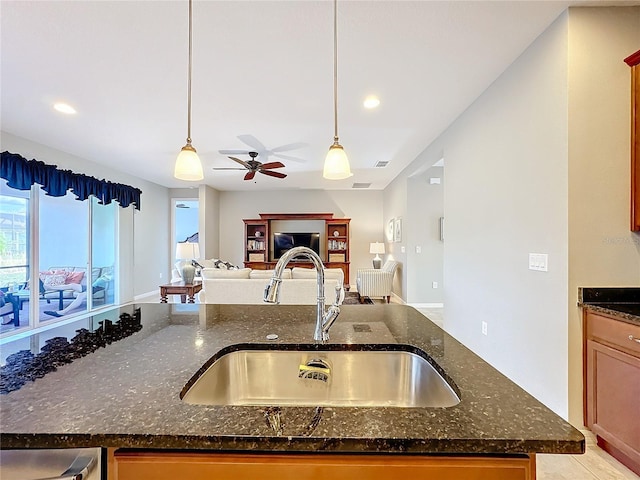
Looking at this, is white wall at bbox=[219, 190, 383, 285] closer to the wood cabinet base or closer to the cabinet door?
the cabinet door

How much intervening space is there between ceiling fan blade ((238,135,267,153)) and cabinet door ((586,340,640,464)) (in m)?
3.86

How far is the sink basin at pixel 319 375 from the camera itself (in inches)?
42.2

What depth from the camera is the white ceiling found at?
6.37ft

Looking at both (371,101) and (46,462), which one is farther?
(371,101)

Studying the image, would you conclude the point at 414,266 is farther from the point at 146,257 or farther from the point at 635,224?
the point at 146,257

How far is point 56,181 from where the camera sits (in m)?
4.54

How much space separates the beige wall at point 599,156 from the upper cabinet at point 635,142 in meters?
0.04

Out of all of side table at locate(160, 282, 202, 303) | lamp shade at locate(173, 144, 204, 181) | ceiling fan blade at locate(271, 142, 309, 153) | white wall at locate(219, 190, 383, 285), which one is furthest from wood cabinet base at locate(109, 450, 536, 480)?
white wall at locate(219, 190, 383, 285)

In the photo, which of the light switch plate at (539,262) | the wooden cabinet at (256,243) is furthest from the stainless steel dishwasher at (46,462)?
the wooden cabinet at (256,243)

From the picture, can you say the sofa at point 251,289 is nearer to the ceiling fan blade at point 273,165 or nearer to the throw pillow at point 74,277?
the ceiling fan blade at point 273,165

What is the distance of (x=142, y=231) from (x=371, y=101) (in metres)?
5.87

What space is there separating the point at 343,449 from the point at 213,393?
57 cm

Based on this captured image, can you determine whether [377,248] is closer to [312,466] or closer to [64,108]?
[64,108]

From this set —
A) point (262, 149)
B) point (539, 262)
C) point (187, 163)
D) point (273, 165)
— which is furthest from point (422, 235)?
point (187, 163)
